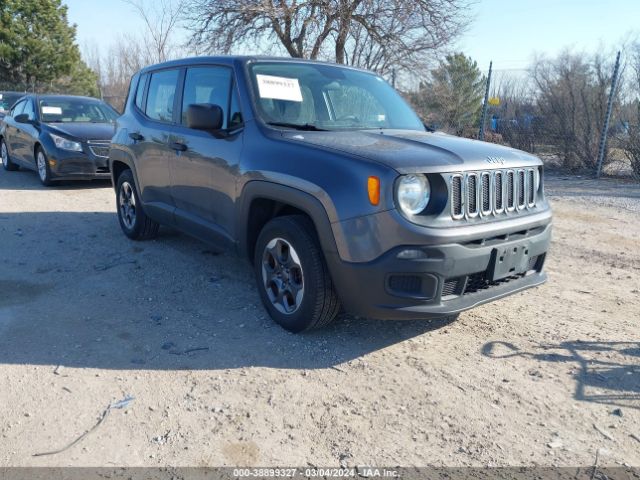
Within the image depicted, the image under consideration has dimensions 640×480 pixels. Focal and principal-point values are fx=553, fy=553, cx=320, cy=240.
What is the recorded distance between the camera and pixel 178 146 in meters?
4.86

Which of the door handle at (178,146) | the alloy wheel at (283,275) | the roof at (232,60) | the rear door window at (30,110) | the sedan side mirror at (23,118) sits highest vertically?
the roof at (232,60)

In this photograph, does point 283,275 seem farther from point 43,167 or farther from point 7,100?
point 7,100

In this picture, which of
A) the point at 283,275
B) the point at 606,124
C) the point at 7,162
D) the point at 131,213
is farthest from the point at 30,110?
the point at 606,124

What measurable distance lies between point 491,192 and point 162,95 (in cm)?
343

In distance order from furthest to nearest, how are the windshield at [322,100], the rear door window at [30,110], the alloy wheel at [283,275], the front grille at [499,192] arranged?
the rear door window at [30,110], the windshield at [322,100], the alloy wheel at [283,275], the front grille at [499,192]

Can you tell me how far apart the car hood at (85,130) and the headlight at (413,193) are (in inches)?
294

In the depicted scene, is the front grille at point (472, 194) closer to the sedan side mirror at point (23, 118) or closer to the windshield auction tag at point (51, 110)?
the windshield auction tag at point (51, 110)

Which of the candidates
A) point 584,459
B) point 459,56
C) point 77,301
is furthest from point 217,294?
point 459,56

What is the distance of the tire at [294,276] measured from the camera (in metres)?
3.57

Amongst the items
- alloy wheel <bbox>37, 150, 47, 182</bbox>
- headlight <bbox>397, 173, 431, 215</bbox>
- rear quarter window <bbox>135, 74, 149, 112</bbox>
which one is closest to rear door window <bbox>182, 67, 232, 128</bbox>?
rear quarter window <bbox>135, 74, 149, 112</bbox>

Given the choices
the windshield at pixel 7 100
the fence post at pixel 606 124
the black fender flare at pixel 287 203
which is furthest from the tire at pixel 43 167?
the fence post at pixel 606 124

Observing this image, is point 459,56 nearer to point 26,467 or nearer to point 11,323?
point 11,323

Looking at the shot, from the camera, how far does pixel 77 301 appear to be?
177 inches

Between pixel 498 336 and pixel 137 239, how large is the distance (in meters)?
4.14
